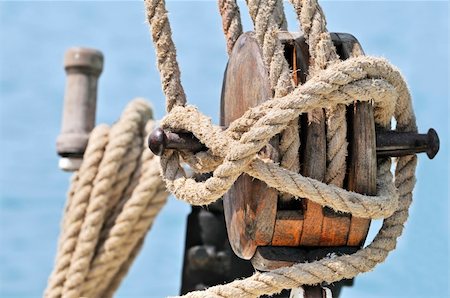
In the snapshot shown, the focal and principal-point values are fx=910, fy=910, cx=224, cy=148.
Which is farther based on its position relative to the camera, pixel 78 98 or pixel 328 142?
pixel 78 98

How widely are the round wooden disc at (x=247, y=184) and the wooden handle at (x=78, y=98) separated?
3.74 feet

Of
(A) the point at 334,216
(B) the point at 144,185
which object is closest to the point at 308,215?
(A) the point at 334,216

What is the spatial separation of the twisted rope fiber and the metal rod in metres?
1.02

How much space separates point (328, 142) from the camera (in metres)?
1.22

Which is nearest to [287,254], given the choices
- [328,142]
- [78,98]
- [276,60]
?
[328,142]

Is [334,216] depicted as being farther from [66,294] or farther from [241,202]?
[66,294]

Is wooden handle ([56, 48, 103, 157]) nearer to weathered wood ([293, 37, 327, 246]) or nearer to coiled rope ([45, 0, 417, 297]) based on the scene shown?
coiled rope ([45, 0, 417, 297])

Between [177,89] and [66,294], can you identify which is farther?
[66,294]

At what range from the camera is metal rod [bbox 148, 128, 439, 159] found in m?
1.25

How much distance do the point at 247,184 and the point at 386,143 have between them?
202 millimetres

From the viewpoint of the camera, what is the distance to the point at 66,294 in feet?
7.36

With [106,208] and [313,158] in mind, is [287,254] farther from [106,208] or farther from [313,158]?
[106,208]

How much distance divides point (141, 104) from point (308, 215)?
126 centimetres

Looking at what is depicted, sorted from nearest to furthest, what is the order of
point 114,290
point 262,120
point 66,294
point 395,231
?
point 262,120, point 395,231, point 66,294, point 114,290
